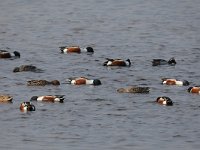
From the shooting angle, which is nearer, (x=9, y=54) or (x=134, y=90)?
(x=134, y=90)

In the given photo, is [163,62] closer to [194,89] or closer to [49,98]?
[194,89]

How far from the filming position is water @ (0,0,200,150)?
31906 mm

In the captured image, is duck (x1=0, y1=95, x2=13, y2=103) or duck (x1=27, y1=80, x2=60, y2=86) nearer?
duck (x1=0, y1=95, x2=13, y2=103)

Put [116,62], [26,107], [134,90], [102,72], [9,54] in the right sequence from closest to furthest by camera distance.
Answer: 1. [26,107]
2. [134,90]
3. [102,72]
4. [116,62]
5. [9,54]

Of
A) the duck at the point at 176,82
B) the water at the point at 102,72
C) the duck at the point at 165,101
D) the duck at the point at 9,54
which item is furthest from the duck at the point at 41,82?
the duck at the point at 9,54

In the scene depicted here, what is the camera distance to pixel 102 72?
42938 millimetres

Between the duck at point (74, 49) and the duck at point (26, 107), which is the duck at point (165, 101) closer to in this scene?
the duck at point (26, 107)

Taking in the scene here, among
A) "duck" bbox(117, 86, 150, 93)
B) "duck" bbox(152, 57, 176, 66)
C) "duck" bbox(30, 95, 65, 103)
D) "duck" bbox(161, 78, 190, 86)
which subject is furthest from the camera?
"duck" bbox(152, 57, 176, 66)

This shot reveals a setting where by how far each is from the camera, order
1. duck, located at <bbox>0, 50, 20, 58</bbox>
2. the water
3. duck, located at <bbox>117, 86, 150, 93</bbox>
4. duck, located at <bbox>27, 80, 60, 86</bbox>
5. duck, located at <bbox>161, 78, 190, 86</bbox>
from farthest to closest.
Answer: duck, located at <bbox>0, 50, 20, 58</bbox> < duck, located at <bbox>161, 78, 190, 86</bbox> < duck, located at <bbox>27, 80, 60, 86</bbox> < duck, located at <bbox>117, 86, 150, 93</bbox> < the water

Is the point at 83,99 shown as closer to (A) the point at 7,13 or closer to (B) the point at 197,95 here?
(B) the point at 197,95

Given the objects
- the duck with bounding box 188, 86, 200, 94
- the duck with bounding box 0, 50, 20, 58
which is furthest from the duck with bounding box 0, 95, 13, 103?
the duck with bounding box 0, 50, 20, 58

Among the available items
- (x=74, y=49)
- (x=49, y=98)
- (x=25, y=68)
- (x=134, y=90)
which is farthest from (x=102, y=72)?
(x=49, y=98)

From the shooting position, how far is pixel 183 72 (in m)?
43.2

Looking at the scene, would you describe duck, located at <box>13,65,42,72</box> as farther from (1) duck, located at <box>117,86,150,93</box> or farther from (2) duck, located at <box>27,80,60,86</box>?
(1) duck, located at <box>117,86,150,93</box>
